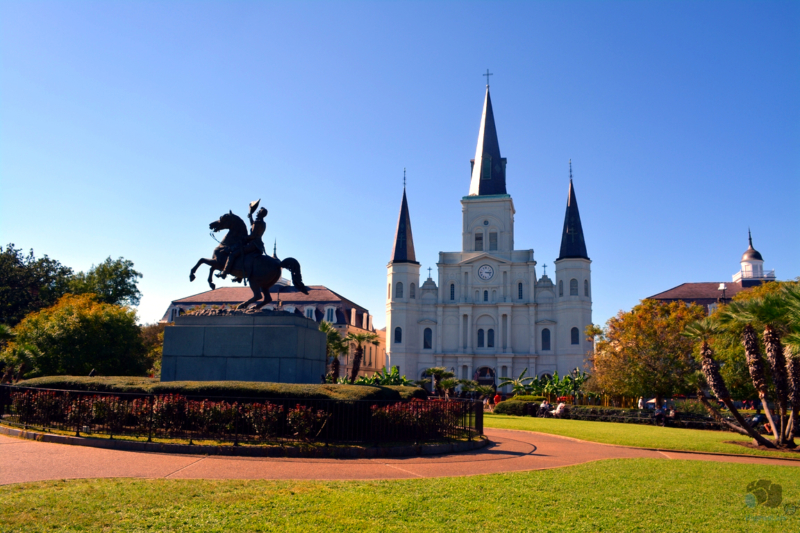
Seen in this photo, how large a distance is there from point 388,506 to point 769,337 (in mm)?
14439

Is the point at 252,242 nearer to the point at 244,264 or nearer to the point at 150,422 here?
the point at 244,264

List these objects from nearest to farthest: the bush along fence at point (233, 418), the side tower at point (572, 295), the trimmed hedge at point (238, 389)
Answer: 1. the bush along fence at point (233, 418)
2. the trimmed hedge at point (238, 389)
3. the side tower at point (572, 295)

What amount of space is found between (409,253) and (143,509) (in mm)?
67694

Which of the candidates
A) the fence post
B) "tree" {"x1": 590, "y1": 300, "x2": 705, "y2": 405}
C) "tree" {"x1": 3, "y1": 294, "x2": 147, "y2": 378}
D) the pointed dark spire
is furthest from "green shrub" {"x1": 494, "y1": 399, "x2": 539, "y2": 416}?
the pointed dark spire

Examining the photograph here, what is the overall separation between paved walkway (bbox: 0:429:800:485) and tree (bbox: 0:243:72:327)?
4132 centimetres

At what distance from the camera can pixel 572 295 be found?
6888 cm

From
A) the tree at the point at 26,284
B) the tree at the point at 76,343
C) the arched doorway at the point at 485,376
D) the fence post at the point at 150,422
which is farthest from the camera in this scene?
the arched doorway at the point at 485,376

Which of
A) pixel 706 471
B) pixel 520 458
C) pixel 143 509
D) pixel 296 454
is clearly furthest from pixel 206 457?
pixel 706 471

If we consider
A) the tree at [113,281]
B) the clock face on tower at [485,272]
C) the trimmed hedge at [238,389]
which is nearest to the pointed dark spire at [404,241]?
the clock face on tower at [485,272]

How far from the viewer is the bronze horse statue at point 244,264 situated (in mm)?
→ 17328

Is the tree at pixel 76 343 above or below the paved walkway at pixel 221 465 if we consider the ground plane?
above

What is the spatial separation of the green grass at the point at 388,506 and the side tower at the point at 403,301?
6172 centimetres

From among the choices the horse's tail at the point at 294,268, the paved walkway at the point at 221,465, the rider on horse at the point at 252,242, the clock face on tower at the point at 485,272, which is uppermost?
the clock face on tower at the point at 485,272

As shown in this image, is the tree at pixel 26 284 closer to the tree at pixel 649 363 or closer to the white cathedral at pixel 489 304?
the white cathedral at pixel 489 304
